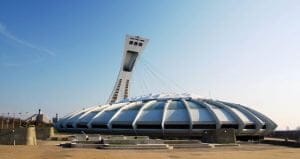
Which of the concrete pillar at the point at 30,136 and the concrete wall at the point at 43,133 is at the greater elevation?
the concrete pillar at the point at 30,136

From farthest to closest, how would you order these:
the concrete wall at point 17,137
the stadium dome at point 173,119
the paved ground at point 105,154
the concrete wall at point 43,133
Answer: the stadium dome at point 173,119 < the concrete wall at point 43,133 < the concrete wall at point 17,137 < the paved ground at point 105,154

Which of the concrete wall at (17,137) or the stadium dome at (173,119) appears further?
the stadium dome at (173,119)

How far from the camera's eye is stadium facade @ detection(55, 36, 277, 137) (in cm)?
5706

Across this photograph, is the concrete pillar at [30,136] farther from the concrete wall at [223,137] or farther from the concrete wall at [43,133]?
the concrete wall at [223,137]

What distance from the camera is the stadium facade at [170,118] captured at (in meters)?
57.1

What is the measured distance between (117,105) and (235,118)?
22095 millimetres

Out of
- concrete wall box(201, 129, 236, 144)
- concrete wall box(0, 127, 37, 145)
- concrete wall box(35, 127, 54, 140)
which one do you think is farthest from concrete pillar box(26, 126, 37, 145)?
concrete wall box(201, 129, 236, 144)

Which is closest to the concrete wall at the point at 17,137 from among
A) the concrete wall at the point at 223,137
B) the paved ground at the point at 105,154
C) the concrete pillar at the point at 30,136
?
the concrete pillar at the point at 30,136

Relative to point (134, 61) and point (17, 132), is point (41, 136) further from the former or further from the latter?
point (134, 61)

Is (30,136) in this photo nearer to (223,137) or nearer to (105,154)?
(105,154)

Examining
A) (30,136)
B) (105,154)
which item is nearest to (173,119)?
(30,136)

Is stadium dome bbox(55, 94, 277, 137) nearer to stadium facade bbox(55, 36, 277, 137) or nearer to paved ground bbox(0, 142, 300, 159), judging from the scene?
Result: stadium facade bbox(55, 36, 277, 137)

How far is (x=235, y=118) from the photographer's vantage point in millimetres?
58531

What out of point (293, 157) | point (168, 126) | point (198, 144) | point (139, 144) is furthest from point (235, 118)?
point (293, 157)
